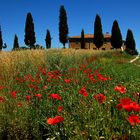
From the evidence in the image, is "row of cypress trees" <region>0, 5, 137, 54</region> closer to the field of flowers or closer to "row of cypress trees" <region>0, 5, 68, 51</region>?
"row of cypress trees" <region>0, 5, 68, 51</region>

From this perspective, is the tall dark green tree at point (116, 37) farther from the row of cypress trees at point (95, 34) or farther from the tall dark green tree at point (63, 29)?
the tall dark green tree at point (63, 29)

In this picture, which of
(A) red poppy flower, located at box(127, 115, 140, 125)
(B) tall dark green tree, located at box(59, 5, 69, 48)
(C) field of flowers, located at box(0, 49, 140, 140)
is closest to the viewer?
(A) red poppy flower, located at box(127, 115, 140, 125)

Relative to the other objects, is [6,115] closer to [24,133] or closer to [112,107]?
[24,133]

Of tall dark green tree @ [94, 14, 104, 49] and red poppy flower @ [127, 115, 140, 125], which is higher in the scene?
tall dark green tree @ [94, 14, 104, 49]

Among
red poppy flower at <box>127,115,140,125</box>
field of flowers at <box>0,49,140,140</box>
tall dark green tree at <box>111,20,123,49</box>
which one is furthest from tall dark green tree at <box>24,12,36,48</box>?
red poppy flower at <box>127,115,140,125</box>

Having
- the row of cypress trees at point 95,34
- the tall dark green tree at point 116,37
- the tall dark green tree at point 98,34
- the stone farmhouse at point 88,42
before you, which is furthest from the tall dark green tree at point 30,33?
the stone farmhouse at point 88,42

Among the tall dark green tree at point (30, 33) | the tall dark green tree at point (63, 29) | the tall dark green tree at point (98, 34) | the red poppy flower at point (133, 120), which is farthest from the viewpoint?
the tall dark green tree at point (98, 34)

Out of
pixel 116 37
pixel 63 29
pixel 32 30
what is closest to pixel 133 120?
pixel 32 30

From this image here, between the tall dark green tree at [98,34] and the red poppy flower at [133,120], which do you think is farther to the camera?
the tall dark green tree at [98,34]

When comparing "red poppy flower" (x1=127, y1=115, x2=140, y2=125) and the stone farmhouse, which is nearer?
"red poppy flower" (x1=127, y1=115, x2=140, y2=125)

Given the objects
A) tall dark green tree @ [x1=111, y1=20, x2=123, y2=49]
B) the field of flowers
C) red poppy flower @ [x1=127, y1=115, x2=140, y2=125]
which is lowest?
the field of flowers

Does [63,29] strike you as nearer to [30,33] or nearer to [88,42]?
[30,33]

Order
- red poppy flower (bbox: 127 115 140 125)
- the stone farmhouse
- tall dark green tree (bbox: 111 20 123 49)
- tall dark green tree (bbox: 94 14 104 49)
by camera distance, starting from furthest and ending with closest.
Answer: the stone farmhouse → tall dark green tree (bbox: 111 20 123 49) → tall dark green tree (bbox: 94 14 104 49) → red poppy flower (bbox: 127 115 140 125)

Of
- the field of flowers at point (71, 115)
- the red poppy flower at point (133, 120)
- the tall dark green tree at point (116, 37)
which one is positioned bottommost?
the field of flowers at point (71, 115)
